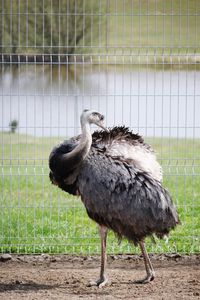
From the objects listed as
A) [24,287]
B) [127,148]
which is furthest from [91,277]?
[127,148]

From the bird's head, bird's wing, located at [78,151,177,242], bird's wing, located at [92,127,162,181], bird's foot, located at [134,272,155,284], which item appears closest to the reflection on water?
bird's wing, located at [92,127,162,181]

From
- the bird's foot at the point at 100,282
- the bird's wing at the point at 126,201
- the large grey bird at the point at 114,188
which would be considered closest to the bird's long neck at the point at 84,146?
the large grey bird at the point at 114,188

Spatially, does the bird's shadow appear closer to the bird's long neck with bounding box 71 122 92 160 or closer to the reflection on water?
the bird's long neck with bounding box 71 122 92 160

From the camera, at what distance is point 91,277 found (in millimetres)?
7051

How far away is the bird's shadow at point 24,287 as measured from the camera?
659 centimetres

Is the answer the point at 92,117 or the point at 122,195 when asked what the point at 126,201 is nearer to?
the point at 122,195

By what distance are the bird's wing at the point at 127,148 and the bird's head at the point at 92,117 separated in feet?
0.48

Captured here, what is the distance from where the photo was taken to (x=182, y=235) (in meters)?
8.41

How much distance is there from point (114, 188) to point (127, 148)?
64 cm

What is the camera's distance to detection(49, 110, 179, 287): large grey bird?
6.39 metres

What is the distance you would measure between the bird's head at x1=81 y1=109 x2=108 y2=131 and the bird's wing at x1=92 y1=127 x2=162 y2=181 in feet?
0.48

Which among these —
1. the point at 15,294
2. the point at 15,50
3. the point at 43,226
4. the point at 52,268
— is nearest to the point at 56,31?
the point at 15,50

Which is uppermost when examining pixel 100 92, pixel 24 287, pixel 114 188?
pixel 100 92

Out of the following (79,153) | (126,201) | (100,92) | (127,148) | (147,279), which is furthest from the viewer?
(100,92)
